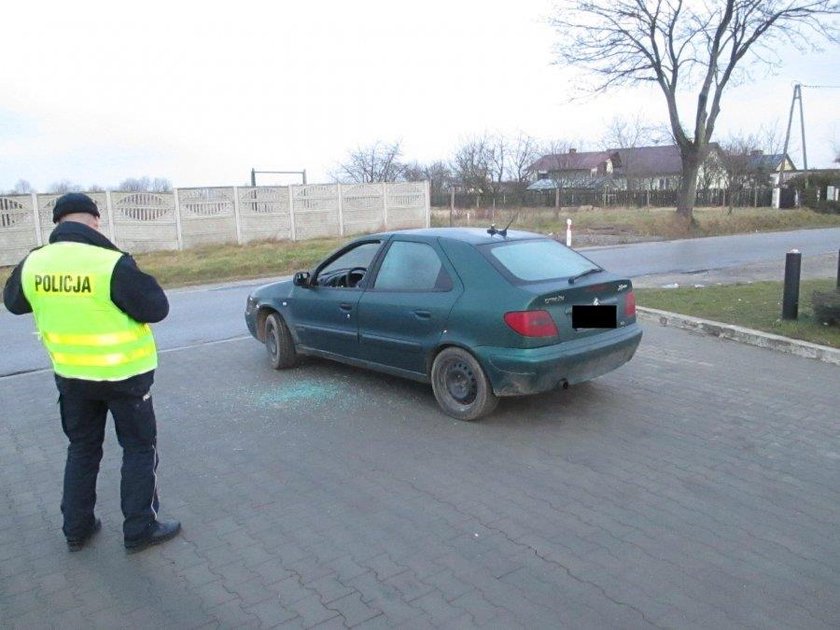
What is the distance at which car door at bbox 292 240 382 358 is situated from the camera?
617 centimetres

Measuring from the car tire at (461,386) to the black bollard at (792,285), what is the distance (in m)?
4.82

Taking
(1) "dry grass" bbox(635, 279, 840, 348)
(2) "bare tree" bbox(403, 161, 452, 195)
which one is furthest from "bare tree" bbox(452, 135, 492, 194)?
(1) "dry grass" bbox(635, 279, 840, 348)

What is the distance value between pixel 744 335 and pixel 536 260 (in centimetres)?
363

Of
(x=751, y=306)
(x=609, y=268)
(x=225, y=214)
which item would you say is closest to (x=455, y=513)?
(x=751, y=306)

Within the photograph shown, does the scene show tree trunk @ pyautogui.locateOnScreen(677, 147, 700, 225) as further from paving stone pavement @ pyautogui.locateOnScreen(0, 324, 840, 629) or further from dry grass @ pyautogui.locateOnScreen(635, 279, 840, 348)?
paving stone pavement @ pyautogui.locateOnScreen(0, 324, 840, 629)

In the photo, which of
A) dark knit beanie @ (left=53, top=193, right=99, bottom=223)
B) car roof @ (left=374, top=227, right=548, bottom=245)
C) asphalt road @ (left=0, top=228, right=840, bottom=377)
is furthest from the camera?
asphalt road @ (left=0, top=228, right=840, bottom=377)

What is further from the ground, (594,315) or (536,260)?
(536,260)

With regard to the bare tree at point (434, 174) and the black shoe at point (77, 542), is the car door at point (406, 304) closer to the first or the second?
the black shoe at point (77, 542)

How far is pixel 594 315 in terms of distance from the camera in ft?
17.6

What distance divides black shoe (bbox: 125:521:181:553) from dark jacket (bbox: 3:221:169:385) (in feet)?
2.62

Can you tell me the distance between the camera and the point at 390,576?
3283 mm

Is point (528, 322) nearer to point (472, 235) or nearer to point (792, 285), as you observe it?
point (472, 235)

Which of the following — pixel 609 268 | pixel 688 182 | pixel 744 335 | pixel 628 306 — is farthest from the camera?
pixel 688 182

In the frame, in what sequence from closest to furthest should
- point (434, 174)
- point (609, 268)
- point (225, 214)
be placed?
point (609, 268), point (225, 214), point (434, 174)
